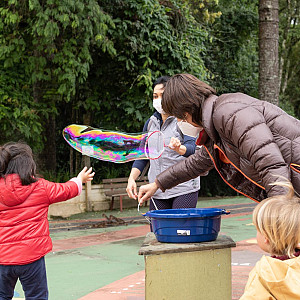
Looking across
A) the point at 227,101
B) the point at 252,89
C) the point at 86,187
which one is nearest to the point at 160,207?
the point at 227,101

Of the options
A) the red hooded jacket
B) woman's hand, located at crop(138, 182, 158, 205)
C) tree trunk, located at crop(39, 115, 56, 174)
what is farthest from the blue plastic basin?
tree trunk, located at crop(39, 115, 56, 174)

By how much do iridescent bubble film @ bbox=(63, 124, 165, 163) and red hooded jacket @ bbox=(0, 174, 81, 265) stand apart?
1230 mm

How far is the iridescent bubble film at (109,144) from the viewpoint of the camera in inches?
196

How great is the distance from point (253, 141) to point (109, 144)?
2.98 metres

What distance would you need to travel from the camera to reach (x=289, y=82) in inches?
943

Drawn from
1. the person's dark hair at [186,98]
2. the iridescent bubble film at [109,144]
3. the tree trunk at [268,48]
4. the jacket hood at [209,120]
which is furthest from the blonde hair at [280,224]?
the tree trunk at [268,48]

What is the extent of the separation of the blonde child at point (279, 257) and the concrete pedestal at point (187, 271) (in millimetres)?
1146

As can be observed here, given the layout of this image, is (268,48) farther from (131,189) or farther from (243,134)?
(243,134)

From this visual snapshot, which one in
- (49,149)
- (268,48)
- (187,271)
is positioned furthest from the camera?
(49,149)

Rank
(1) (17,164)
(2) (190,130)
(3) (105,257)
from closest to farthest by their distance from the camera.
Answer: (2) (190,130)
(1) (17,164)
(3) (105,257)

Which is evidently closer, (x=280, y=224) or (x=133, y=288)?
(x=280, y=224)

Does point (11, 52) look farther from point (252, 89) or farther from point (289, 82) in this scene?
point (289, 82)

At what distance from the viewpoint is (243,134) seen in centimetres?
263

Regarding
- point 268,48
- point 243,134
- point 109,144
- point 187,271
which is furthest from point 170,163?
point 268,48
